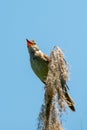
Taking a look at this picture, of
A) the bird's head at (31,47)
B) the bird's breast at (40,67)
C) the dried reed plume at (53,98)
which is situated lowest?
the dried reed plume at (53,98)

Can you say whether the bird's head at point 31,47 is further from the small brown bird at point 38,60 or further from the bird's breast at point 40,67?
the bird's breast at point 40,67

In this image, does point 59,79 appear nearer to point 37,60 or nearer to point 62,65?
point 62,65

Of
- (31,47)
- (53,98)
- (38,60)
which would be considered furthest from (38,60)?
(53,98)

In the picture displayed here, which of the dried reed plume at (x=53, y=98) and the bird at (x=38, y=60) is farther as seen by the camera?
the bird at (x=38, y=60)

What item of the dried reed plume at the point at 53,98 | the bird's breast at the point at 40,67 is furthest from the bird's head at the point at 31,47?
the dried reed plume at the point at 53,98

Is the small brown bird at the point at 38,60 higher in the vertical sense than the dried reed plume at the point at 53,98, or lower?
higher

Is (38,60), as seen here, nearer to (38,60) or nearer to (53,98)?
(38,60)

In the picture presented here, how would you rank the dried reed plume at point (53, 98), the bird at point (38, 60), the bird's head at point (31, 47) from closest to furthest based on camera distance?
the dried reed plume at point (53, 98), the bird at point (38, 60), the bird's head at point (31, 47)

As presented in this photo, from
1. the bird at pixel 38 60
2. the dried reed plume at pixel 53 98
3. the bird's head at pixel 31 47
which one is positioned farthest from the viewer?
the bird's head at pixel 31 47

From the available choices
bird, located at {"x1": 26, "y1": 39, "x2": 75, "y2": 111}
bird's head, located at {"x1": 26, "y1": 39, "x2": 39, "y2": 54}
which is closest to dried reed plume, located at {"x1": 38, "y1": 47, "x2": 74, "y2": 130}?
bird, located at {"x1": 26, "y1": 39, "x2": 75, "y2": 111}

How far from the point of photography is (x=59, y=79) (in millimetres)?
3379

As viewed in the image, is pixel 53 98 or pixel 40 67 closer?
pixel 53 98

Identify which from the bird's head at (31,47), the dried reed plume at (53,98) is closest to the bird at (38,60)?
the bird's head at (31,47)

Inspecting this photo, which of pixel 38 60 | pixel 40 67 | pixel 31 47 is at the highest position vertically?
pixel 31 47
